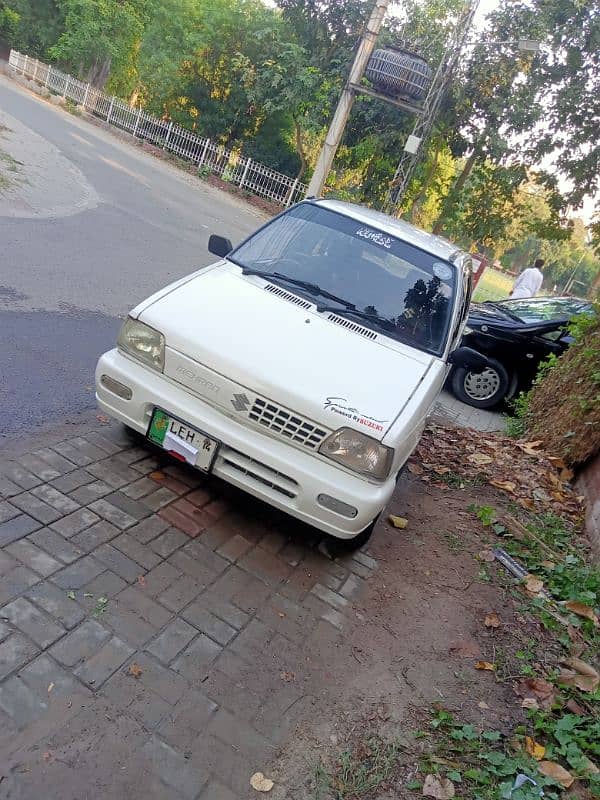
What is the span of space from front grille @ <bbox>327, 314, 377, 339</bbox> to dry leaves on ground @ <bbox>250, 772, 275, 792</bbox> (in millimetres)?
2494

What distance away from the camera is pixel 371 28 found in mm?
15555

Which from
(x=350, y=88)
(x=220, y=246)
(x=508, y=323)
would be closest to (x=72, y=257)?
(x=220, y=246)

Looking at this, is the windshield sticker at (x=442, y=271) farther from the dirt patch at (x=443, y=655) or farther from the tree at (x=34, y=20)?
the tree at (x=34, y=20)

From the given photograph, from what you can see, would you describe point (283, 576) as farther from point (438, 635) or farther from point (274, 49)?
point (274, 49)

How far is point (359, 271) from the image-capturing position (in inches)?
173

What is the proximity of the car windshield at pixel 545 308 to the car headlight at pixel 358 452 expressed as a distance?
5.72 meters

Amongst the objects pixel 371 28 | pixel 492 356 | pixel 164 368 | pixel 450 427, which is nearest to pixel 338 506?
pixel 164 368

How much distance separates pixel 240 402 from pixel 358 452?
696 millimetres

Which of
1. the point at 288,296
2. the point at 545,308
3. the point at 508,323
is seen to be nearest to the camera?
the point at 288,296

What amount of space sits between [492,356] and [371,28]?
1169 cm

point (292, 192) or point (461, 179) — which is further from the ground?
point (461, 179)

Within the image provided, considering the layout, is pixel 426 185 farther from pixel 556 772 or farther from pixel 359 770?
pixel 359 770

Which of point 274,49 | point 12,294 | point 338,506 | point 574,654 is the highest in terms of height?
point 274,49

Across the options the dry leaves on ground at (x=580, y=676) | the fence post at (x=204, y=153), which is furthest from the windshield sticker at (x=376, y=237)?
the fence post at (x=204, y=153)
